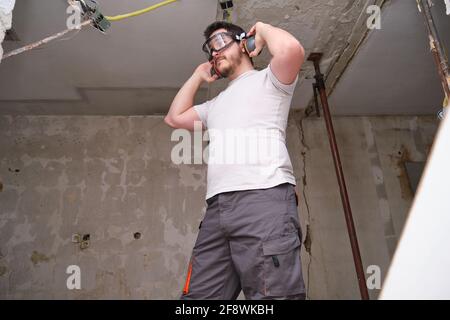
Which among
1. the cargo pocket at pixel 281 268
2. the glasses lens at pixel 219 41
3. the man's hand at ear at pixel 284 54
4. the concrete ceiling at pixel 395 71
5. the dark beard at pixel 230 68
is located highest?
the concrete ceiling at pixel 395 71

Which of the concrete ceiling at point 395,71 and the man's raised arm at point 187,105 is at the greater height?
the concrete ceiling at point 395,71

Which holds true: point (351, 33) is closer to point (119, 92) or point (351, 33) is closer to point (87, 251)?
point (119, 92)

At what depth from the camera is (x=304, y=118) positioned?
3389 millimetres

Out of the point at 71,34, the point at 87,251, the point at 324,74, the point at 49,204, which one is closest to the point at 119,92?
the point at 71,34

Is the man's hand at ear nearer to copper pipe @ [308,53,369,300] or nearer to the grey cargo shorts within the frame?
the grey cargo shorts

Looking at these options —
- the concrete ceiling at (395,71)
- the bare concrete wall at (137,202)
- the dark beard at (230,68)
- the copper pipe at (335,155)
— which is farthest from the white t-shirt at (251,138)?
the bare concrete wall at (137,202)

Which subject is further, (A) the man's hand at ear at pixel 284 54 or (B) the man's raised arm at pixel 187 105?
(B) the man's raised arm at pixel 187 105

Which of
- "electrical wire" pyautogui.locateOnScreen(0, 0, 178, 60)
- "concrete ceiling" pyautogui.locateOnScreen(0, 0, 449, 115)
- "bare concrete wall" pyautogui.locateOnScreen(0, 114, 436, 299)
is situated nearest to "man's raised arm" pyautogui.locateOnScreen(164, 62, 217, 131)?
"electrical wire" pyautogui.locateOnScreen(0, 0, 178, 60)

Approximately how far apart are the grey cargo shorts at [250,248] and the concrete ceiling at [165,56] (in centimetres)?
138

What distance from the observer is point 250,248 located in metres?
1.19

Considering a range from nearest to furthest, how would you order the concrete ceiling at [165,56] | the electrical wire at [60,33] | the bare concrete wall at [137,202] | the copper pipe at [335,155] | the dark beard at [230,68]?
the electrical wire at [60,33] < the dark beard at [230,68] < the concrete ceiling at [165,56] < the copper pipe at [335,155] < the bare concrete wall at [137,202]

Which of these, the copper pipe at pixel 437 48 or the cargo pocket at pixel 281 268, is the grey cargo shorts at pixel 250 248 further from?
the copper pipe at pixel 437 48

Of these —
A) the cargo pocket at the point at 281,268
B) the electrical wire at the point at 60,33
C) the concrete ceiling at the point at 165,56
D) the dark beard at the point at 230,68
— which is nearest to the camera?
the cargo pocket at the point at 281,268

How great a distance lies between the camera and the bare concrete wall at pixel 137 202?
9.21 feet
